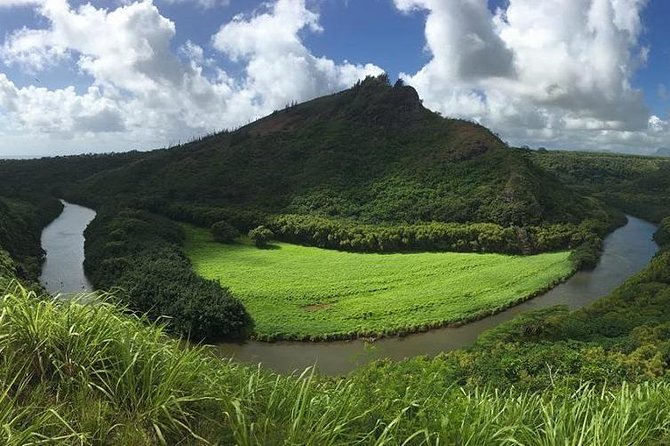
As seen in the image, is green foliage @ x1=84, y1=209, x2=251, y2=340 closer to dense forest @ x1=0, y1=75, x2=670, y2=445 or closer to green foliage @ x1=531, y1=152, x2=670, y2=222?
dense forest @ x1=0, y1=75, x2=670, y2=445

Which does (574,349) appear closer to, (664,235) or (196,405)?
(196,405)

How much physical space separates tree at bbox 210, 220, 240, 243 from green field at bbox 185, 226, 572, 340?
267 centimetres

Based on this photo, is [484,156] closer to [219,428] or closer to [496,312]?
[496,312]

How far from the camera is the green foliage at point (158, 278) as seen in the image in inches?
1421

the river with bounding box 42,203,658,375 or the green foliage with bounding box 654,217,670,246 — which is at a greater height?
the green foliage with bounding box 654,217,670,246

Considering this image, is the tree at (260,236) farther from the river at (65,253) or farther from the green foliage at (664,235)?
the green foliage at (664,235)

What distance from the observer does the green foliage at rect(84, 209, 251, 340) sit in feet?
118

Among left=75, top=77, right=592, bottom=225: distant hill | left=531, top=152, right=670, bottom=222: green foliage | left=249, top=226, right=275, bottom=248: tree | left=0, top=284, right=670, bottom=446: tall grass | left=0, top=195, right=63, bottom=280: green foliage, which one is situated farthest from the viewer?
left=531, top=152, right=670, bottom=222: green foliage

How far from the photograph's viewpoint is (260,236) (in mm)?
65625

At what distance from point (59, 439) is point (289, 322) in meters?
33.7

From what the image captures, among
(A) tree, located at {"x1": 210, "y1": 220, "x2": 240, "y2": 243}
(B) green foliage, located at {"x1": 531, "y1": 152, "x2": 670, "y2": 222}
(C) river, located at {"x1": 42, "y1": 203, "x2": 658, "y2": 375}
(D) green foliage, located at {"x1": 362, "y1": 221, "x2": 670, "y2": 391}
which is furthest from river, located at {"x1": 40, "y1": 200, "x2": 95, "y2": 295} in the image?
(B) green foliage, located at {"x1": 531, "y1": 152, "x2": 670, "y2": 222}

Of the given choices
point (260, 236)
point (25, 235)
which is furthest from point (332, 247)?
point (25, 235)

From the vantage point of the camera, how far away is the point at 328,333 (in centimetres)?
3584

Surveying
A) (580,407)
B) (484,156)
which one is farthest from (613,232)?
(580,407)
